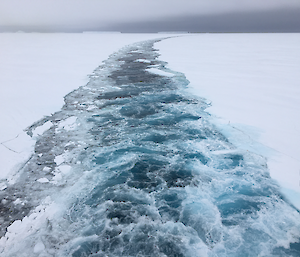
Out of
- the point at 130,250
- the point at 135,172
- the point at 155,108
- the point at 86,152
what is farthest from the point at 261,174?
the point at 155,108

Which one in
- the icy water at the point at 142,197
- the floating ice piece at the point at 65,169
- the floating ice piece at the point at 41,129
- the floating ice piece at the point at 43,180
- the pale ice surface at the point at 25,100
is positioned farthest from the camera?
the floating ice piece at the point at 41,129

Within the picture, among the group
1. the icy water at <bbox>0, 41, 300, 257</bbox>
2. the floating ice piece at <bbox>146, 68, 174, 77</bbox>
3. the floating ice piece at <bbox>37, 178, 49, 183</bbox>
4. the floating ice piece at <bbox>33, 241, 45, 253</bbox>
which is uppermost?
the floating ice piece at <bbox>33, 241, 45, 253</bbox>

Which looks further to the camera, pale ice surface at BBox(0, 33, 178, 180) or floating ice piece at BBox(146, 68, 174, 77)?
floating ice piece at BBox(146, 68, 174, 77)

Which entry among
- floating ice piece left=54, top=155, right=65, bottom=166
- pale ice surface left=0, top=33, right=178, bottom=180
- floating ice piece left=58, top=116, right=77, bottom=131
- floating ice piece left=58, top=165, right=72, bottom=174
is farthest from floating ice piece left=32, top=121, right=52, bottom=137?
floating ice piece left=58, top=165, right=72, bottom=174

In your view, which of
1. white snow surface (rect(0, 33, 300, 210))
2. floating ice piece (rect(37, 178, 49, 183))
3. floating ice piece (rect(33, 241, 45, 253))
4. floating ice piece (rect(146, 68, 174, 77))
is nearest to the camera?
floating ice piece (rect(33, 241, 45, 253))

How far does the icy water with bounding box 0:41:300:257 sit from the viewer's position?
2.42 meters

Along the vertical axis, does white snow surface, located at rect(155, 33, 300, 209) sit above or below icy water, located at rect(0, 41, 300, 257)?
above

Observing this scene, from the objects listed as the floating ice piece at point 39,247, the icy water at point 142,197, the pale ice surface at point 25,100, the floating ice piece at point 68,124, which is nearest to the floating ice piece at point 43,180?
the icy water at point 142,197

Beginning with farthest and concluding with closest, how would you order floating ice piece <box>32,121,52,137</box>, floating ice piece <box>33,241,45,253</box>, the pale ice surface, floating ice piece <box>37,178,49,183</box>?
floating ice piece <box>32,121,52,137</box> → the pale ice surface → floating ice piece <box>37,178,49,183</box> → floating ice piece <box>33,241,45,253</box>

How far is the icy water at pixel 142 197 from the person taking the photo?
2.42 m

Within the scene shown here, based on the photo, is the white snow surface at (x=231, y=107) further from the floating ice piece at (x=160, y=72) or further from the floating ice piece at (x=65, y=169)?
the floating ice piece at (x=160, y=72)

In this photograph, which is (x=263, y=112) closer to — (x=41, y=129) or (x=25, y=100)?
(x=41, y=129)

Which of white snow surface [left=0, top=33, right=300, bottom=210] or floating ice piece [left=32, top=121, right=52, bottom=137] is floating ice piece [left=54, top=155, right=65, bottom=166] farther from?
floating ice piece [left=32, top=121, right=52, bottom=137]

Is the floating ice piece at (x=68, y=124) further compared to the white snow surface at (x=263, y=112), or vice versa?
the floating ice piece at (x=68, y=124)
